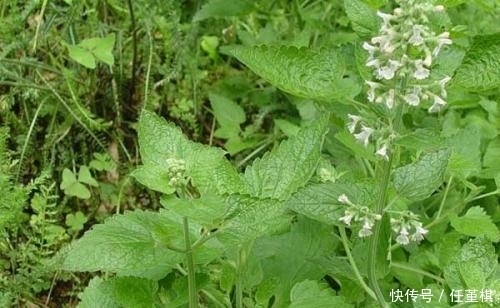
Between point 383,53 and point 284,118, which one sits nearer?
point 383,53

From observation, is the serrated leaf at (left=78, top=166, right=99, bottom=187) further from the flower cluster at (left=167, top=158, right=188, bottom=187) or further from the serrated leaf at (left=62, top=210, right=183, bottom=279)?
the flower cluster at (left=167, top=158, right=188, bottom=187)

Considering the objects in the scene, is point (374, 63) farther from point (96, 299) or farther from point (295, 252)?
point (96, 299)

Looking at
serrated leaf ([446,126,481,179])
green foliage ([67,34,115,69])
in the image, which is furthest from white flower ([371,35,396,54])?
green foliage ([67,34,115,69])

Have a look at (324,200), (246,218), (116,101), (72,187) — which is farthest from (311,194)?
(116,101)

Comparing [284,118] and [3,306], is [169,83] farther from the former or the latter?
[3,306]

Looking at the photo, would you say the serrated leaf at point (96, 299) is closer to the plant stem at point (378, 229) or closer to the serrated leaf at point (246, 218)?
the serrated leaf at point (246, 218)

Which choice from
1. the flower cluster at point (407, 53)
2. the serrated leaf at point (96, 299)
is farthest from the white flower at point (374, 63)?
the serrated leaf at point (96, 299)

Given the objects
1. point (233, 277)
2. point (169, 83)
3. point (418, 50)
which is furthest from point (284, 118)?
point (418, 50)
